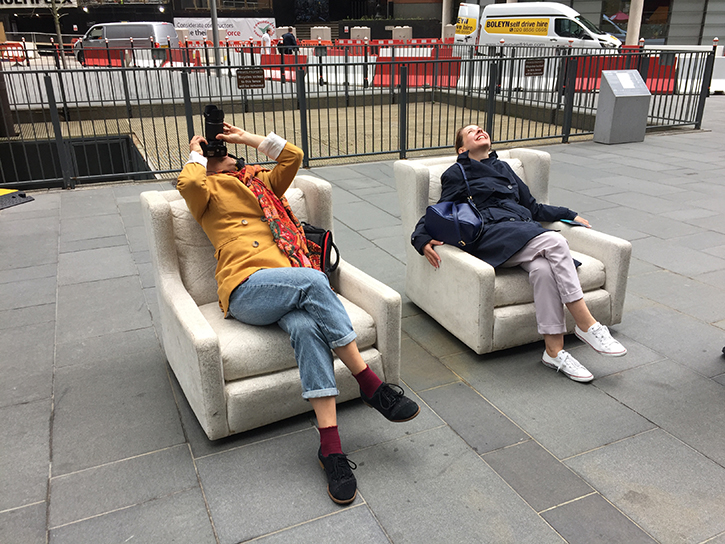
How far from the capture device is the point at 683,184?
7.99m

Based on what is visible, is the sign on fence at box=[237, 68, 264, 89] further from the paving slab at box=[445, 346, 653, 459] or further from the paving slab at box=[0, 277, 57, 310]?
the paving slab at box=[445, 346, 653, 459]

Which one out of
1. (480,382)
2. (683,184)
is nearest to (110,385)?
(480,382)

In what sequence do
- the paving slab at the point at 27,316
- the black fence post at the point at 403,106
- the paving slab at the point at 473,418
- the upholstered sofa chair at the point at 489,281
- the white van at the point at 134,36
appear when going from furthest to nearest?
the white van at the point at 134,36 < the black fence post at the point at 403,106 < the paving slab at the point at 27,316 < the upholstered sofa chair at the point at 489,281 < the paving slab at the point at 473,418

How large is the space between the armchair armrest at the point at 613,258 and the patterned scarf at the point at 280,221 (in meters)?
1.96

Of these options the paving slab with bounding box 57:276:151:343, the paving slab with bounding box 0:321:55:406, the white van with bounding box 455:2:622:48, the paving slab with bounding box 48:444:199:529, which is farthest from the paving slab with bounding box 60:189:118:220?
the white van with bounding box 455:2:622:48

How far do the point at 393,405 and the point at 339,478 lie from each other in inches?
17.5

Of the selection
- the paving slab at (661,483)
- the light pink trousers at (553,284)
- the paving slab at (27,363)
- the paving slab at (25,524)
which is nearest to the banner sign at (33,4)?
the paving slab at (27,363)

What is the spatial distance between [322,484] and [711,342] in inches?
109

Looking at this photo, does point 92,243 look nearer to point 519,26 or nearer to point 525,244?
point 525,244

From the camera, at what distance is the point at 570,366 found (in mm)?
3428

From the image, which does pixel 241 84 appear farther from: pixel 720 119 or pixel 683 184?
pixel 720 119

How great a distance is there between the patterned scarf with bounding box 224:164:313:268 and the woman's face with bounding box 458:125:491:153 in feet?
4.66

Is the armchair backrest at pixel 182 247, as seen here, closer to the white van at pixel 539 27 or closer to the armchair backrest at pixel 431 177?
the armchair backrest at pixel 431 177

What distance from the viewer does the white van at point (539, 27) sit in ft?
61.8
